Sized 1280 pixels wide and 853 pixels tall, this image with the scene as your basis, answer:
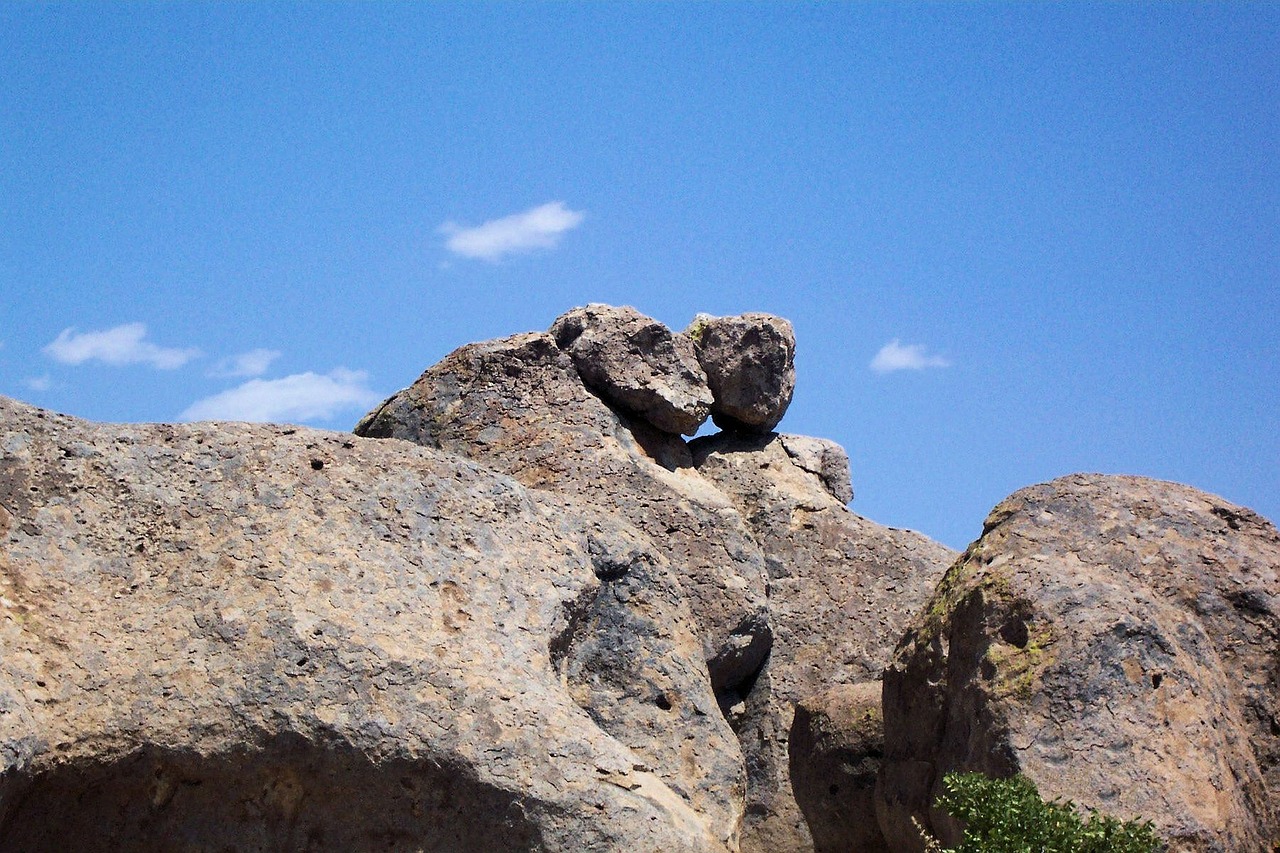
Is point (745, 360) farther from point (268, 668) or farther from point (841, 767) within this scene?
point (268, 668)

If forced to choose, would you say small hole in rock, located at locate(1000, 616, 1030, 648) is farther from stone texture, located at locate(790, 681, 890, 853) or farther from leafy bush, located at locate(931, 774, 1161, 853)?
stone texture, located at locate(790, 681, 890, 853)

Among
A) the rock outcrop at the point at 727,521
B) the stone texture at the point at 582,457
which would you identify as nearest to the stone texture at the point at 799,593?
the rock outcrop at the point at 727,521

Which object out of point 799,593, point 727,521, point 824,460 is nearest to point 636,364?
point 727,521

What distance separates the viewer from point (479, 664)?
900 centimetres

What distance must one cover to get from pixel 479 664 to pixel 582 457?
3667 millimetres

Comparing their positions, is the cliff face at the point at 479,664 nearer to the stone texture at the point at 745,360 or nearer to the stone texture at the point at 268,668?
the stone texture at the point at 268,668

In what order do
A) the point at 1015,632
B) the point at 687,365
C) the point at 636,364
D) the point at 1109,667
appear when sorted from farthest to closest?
1. the point at 687,365
2. the point at 636,364
3. the point at 1015,632
4. the point at 1109,667

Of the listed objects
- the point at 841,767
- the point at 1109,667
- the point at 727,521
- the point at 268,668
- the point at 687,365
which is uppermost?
the point at 687,365

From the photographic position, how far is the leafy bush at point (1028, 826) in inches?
305

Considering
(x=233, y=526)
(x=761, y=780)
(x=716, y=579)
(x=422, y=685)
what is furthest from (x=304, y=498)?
(x=761, y=780)

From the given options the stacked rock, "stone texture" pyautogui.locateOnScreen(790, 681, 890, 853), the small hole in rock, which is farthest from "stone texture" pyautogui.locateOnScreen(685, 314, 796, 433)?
the small hole in rock

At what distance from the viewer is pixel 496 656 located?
361 inches

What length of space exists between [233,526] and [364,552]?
2.40ft

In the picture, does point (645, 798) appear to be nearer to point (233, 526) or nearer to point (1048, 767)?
point (1048, 767)
